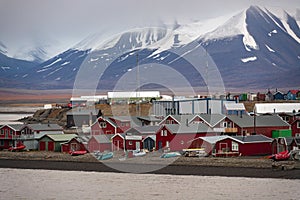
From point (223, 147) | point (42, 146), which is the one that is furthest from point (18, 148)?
point (223, 147)

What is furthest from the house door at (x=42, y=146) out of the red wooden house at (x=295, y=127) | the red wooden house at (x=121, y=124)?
the red wooden house at (x=295, y=127)

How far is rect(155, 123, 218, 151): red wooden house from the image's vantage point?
28531 mm

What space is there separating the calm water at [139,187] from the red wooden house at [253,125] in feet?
24.3

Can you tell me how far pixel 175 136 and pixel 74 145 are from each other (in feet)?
15.6

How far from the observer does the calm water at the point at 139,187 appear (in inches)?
775

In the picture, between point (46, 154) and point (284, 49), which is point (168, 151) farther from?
point (284, 49)

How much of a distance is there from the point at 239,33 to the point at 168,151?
456 ft

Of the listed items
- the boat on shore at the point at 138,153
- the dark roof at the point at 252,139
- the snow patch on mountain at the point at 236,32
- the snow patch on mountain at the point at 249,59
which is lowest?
the boat on shore at the point at 138,153

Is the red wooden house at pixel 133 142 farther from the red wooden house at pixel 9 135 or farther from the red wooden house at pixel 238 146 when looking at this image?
the red wooden house at pixel 9 135

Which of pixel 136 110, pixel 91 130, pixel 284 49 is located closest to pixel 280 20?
pixel 284 49

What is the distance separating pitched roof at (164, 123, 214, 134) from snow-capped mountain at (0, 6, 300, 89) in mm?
104158

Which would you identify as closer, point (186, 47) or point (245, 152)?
point (245, 152)

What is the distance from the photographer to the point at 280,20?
17625cm

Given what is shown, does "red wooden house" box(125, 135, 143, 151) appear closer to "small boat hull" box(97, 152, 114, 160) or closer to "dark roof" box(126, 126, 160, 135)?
"dark roof" box(126, 126, 160, 135)
